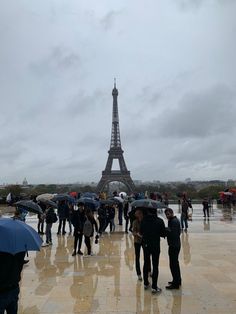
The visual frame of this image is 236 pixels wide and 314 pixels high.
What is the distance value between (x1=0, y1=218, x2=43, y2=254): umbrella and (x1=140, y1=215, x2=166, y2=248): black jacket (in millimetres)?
3816

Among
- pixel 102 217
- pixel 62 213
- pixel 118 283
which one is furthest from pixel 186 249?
pixel 62 213

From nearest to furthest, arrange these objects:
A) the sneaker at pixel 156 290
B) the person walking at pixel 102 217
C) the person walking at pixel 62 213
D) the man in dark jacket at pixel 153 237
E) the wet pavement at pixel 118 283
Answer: the wet pavement at pixel 118 283, the sneaker at pixel 156 290, the man in dark jacket at pixel 153 237, the person walking at pixel 102 217, the person walking at pixel 62 213

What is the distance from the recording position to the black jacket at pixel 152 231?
8.82 m

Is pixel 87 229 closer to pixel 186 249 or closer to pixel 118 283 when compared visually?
pixel 118 283

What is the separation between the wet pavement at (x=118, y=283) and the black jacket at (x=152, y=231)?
104 centimetres

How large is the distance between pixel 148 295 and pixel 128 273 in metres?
2.28

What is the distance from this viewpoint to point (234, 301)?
26.3ft

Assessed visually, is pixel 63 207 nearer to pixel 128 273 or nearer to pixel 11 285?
pixel 128 273

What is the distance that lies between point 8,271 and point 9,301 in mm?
387

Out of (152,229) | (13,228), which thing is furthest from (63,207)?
(13,228)

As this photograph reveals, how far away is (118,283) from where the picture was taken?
9.56 meters

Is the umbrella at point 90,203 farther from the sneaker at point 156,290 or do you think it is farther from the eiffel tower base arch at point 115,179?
the eiffel tower base arch at point 115,179

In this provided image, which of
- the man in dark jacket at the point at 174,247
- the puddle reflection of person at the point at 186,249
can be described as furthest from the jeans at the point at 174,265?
the puddle reflection of person at the point at 186,249

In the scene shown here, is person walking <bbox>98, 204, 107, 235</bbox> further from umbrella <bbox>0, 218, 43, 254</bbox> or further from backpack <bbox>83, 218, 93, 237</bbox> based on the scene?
umbrella <bbox>0, 218, 43, 254</bbox>
